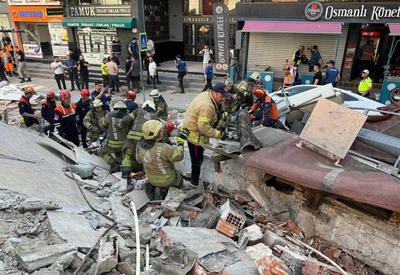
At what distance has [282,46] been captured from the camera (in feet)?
42.6

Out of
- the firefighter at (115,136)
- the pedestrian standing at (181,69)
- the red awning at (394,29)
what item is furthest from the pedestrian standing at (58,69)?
the red awning at (394,29)

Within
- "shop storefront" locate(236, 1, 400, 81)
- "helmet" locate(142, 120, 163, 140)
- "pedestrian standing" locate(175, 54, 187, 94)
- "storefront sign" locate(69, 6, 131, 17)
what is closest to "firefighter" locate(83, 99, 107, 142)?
"helmet" locate(142, 120, 163, 140)

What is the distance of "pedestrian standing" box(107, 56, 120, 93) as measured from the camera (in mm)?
12625

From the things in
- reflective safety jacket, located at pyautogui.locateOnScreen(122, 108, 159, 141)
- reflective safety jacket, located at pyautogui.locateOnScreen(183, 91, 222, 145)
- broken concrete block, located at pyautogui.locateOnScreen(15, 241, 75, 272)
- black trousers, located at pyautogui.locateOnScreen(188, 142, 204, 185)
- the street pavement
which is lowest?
the street pavement

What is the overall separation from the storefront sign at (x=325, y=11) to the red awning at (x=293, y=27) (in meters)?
0.28

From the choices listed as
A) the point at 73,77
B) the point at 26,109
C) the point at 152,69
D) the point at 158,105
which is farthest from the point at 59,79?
the point at 158,105

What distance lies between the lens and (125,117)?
19.0 ft

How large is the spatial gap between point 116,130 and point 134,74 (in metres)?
7.64

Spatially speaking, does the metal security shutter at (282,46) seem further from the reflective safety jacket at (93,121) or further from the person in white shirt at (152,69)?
the reflective safety jacket at (93,121)

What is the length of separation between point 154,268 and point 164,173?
1.76 metres

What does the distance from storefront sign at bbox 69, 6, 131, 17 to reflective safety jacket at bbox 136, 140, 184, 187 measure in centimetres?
1216

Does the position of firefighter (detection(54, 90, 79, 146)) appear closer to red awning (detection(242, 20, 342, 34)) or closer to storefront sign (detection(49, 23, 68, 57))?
red awning (detection(242, 20, 342, 34))

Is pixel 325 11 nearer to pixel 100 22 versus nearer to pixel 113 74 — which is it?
pixel 113 74

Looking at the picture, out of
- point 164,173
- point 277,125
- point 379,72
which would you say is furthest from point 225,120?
point 379,72
